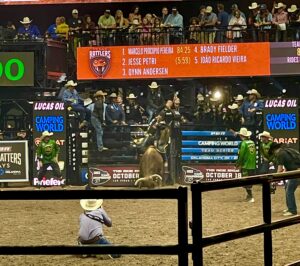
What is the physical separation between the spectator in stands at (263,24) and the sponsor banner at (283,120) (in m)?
2.00

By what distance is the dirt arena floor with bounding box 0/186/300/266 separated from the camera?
7309mm

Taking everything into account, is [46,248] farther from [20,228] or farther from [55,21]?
[55,21]

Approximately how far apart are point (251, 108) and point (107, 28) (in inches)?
196

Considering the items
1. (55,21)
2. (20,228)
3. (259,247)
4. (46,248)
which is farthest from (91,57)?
(46,248)

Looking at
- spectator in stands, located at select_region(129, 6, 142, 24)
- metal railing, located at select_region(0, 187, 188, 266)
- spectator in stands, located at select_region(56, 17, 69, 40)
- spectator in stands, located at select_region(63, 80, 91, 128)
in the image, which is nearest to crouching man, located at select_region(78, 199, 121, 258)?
metal railing, located at select_region(0, 187, 188, 266)

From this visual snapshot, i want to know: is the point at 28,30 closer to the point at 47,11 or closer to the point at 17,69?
the point at 17,69

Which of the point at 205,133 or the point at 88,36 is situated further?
the point at 88,36

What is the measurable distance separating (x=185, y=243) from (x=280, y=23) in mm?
14660

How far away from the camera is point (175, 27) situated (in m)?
17.9

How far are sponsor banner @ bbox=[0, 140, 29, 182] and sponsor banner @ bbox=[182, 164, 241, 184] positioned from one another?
4739mm

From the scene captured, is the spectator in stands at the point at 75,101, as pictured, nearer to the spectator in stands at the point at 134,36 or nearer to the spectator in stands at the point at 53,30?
the spectator in stands at the point at 53,30

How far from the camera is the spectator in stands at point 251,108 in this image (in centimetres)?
1742

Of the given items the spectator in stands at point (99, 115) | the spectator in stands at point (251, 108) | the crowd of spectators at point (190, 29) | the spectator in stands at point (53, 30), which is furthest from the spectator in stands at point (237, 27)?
the spectator in stands at point (53, 30)

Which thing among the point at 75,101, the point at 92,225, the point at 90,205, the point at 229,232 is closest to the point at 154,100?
the point at 75,101
